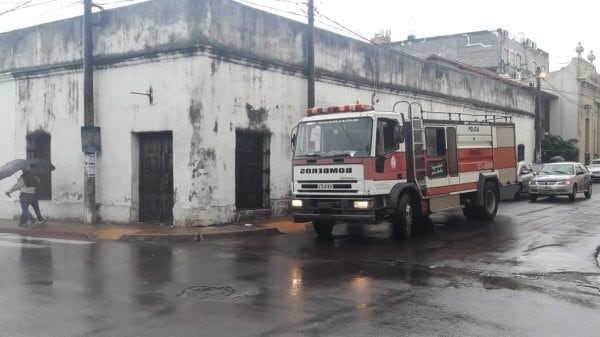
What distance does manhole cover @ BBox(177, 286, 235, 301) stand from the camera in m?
7.29

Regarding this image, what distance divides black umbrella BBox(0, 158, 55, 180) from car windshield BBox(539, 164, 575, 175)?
746 inches

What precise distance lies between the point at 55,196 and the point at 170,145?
4.77 meters

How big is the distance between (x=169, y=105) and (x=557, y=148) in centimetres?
3645

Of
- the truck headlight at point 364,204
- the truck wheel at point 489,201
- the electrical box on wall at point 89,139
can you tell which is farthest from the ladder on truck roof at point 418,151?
the electrical box on wall at point 89,139

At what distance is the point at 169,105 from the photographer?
583 inches

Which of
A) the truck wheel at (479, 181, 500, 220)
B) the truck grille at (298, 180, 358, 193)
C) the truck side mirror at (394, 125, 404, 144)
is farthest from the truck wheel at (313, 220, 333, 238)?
the truck wheel at (479, 181, 500, 220)

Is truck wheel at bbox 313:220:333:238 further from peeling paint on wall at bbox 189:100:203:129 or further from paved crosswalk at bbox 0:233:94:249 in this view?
paved crosswalk at bbox 0:233:94:249

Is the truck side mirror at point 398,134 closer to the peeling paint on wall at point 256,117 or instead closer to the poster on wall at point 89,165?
the peeling paint on wall at point 256,117

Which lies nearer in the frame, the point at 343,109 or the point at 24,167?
the point at 343,109

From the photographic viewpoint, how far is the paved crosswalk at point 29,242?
12.3 metres

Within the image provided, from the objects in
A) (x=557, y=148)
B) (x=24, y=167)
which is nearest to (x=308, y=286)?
(x=24, y=167)

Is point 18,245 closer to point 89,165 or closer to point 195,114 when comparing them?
point 89,165

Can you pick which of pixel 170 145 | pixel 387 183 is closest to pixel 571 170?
pixel 387 183

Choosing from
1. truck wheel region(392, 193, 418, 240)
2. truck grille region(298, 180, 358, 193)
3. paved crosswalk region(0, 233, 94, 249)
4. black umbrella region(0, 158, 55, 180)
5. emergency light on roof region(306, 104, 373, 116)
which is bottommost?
paved crosswalk region(0, 233, 94, 249)
